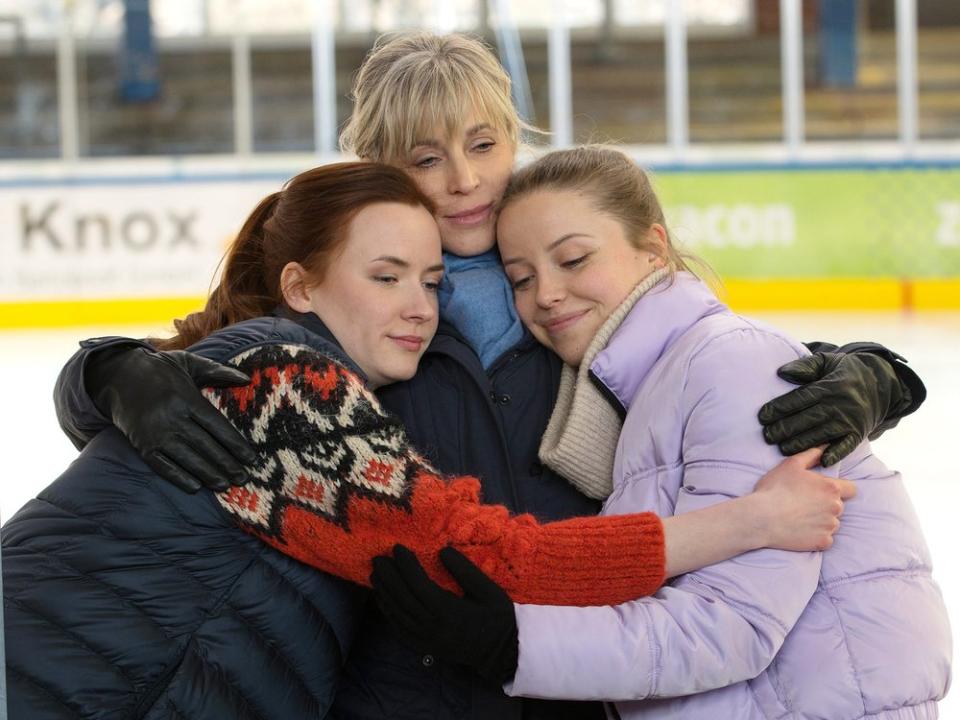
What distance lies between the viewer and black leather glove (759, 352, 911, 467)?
153cm

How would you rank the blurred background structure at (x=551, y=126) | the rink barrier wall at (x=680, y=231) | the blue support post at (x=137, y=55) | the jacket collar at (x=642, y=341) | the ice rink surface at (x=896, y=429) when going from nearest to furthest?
the jacket collar at (x=642, y=341) < the ice rink surface at (x=896, y=429) < the rink barrier wall at (x=680, y=231) < the blurred background structure at (x=551, y=126) < the blue support post at (x=137, y=55)

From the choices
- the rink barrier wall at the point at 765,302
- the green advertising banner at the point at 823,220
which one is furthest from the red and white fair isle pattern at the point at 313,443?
the green advertising banner at the point at 823,220

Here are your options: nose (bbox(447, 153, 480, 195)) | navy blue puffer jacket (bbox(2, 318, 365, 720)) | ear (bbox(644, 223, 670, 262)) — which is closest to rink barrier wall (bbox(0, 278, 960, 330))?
nose (bbox(447, 153, 480, 195))

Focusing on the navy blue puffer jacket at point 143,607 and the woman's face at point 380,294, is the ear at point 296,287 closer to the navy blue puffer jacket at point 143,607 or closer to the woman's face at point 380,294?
the woman's face at point 380,294

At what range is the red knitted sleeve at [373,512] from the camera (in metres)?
1.46

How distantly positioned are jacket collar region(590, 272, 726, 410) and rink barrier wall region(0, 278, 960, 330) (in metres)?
8.54

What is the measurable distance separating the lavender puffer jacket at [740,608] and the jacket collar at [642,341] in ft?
0.11

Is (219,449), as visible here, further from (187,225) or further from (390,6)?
(390,6)

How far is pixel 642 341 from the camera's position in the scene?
171cm

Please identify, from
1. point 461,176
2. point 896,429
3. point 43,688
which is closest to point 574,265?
point 461,176

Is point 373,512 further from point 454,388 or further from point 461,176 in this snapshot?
point 461,176

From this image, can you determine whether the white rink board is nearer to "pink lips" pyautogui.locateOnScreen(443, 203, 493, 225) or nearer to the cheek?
"pink lips" pyautogui.locateOnScreen(443, 203, 493, 225)

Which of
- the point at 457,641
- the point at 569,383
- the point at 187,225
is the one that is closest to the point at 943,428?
the point at 569,383

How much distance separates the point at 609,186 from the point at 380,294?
336 millimetres
